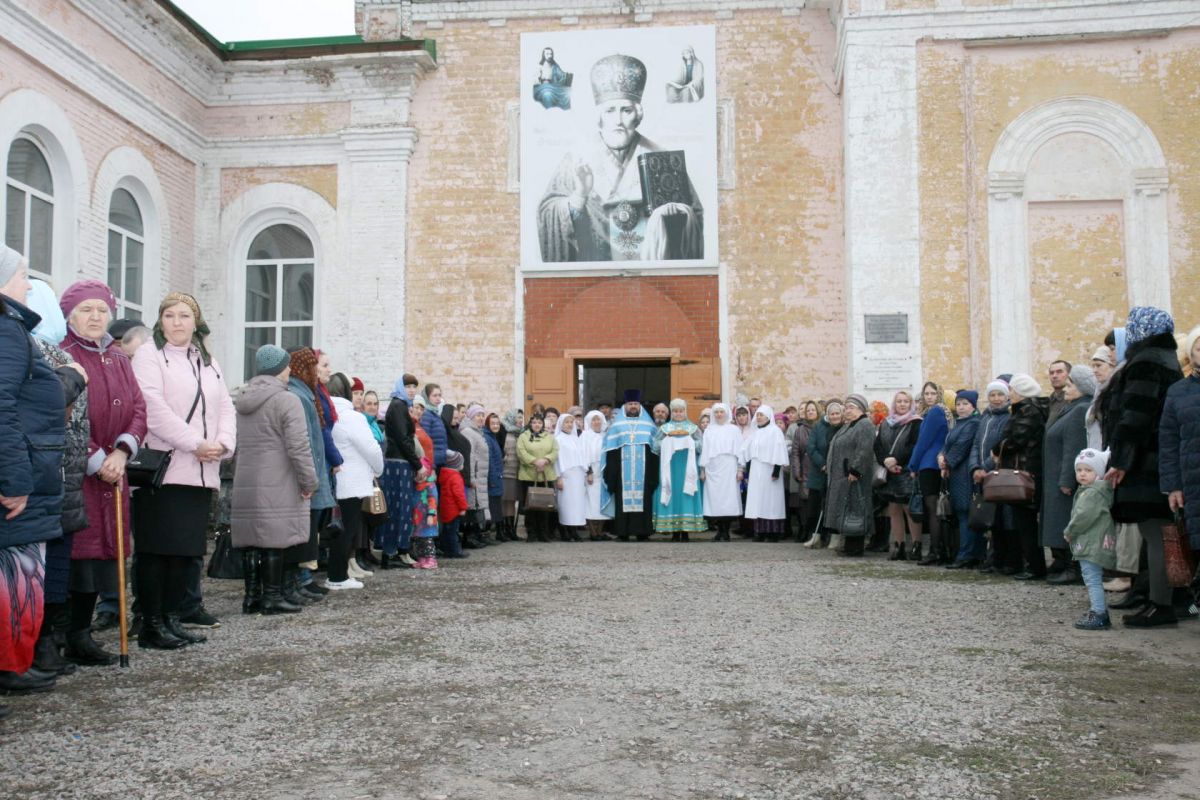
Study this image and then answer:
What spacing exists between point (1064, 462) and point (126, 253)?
12177 millimetres

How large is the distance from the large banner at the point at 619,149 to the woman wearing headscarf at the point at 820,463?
4.10 meters

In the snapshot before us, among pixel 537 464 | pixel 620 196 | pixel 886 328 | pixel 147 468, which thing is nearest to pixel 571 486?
pixel 537 464

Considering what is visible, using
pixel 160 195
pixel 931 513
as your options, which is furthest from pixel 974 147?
pixel 160 195

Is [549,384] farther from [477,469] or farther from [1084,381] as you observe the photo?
[1084,381]

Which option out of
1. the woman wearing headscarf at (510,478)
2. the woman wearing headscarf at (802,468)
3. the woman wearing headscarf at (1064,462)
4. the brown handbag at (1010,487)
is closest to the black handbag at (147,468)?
the woman wearing headscarf at (1064,462)

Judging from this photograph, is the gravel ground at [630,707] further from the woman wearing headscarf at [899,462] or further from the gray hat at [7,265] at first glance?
the woman wearing headscarf at [899,462]

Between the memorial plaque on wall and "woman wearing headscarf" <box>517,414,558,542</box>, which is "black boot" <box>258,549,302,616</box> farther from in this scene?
the memorial plaque on wall

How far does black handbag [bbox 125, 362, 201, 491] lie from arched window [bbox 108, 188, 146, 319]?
9624 mm

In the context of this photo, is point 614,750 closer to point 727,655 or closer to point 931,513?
point 727,655

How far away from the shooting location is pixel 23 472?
427 centimetres

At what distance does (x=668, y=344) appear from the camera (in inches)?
623

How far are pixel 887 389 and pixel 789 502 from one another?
2170 millimetres

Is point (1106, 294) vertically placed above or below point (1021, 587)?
above


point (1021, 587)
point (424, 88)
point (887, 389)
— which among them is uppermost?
point (424, 88)
